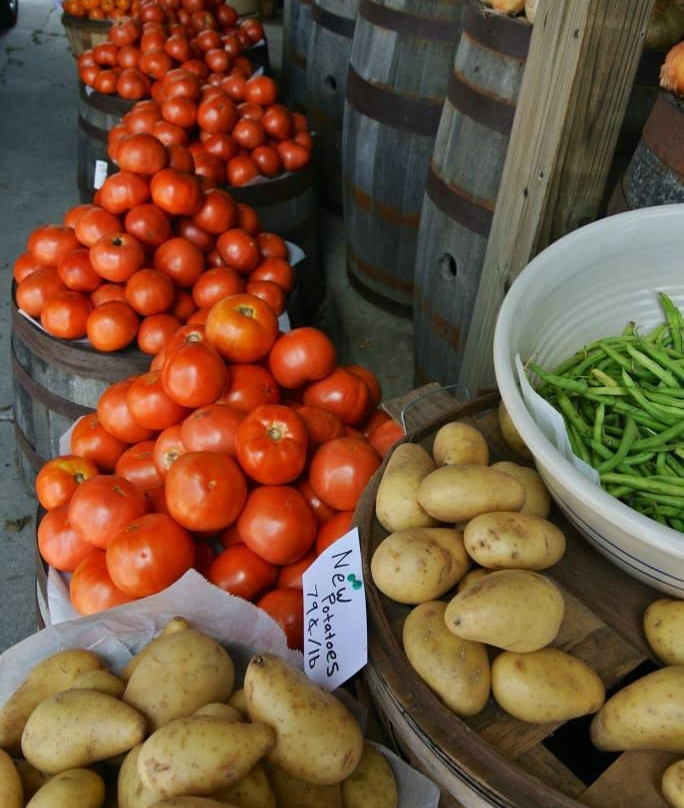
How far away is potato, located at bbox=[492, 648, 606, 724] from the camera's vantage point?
36.7 inches

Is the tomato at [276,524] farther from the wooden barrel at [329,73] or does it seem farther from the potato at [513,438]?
the wooden barrel at [329,73]

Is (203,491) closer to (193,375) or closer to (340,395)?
(193,375)

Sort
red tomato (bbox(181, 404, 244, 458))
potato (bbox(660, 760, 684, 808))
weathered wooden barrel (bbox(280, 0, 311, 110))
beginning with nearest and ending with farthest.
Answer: potato (bbox(660, 760, 684, 808))
red tomato (bbox(181, 404, 244, 458))
weathered wooden barrel (bbox(280, 0, 311, 110))

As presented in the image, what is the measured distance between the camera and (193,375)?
1576mm

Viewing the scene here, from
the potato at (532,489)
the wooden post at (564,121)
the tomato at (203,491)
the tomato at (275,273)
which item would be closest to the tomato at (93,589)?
the tomato at (203,491)

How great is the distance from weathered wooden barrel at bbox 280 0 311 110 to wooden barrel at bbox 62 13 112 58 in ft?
3.96

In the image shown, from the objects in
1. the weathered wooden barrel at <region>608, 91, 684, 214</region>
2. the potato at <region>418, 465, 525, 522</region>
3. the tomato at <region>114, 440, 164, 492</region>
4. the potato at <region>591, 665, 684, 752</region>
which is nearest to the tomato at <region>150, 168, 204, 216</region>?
the tomato at <region>114, 440, 164, 492</region>

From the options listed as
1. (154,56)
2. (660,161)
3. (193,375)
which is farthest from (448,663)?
(154,56)

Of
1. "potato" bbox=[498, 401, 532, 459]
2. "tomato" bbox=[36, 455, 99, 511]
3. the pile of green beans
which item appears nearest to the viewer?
the pile of green beans

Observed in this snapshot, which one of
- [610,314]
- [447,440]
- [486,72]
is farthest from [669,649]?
[486,72]

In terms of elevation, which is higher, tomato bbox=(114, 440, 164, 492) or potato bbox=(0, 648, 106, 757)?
potato bbox=(0, 648, 106, 757)

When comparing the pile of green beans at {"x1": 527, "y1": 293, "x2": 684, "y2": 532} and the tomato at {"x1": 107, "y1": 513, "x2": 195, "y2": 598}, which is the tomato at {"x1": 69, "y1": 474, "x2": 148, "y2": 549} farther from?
the pile of green beans at {"x1": 527, "y1": 293, "x2": 684, "y2": 532}

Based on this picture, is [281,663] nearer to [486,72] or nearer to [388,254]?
[486,72]

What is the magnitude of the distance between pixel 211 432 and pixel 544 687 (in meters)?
0.86
